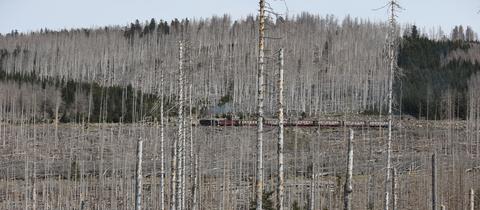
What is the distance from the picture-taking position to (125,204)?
52594 millimetres

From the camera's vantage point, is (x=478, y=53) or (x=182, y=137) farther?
(x=478, y=53)

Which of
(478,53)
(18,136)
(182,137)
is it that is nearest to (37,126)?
(18,136)

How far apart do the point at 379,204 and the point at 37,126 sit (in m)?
50.5

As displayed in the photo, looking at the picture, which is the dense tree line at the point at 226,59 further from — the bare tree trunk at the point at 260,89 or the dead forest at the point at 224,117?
the bare tree trunk at the point at 260,89

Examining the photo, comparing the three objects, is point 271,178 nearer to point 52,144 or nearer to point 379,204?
point 379,204

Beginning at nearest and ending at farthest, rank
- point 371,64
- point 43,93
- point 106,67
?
point 43,93
point 371,64
point 106,67

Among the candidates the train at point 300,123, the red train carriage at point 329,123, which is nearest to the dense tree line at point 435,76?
the train at point 300,123

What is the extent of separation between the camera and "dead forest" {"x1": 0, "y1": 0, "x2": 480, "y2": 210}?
4928cm

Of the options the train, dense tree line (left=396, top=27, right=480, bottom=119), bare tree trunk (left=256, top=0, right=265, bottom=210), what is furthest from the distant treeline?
bare tree trunk (left=256, top=0, right=265, bottom=210)

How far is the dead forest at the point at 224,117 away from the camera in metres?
49.3

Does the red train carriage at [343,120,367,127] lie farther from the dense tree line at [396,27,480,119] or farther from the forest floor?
the dense tree line at [396,27,480,119]

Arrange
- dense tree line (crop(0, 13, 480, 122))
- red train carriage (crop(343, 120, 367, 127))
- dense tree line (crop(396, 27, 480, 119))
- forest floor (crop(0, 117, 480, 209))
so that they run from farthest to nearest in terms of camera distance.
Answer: dense tree line (crop(0, 13, 480, 122))
dense tree line (crop(396, 27, 480, 119))
red train carriage (crop(343, 120, 367, 127))
forest floor (crop(0, 117, 480, 209))

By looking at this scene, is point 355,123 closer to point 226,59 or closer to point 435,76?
point 435,76

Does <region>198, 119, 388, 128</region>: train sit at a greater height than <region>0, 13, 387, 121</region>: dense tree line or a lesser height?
lesser
